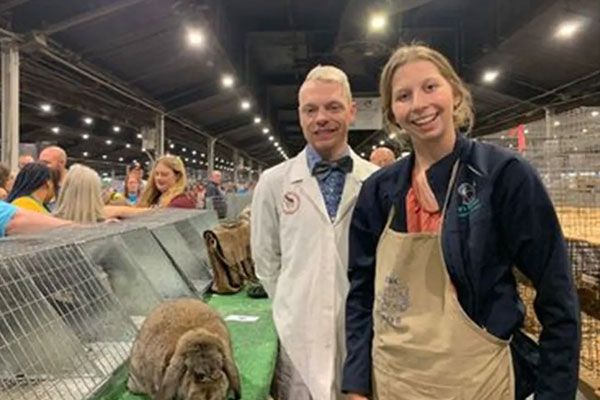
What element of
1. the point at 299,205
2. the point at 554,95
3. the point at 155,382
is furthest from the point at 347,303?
the point at 554,95

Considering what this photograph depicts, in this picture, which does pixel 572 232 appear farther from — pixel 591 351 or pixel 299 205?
pixel 299 205

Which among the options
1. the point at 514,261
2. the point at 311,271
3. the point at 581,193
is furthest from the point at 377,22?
the point at 514,261

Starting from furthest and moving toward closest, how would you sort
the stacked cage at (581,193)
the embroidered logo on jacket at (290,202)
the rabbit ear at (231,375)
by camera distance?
the stacked cage at (581,193)
the embroidered logo on jacket at (290,202)
the rabbit ear at (231,375)

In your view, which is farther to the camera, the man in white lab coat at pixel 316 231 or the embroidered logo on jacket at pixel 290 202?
the embroidered logo on jacket at pixel 290 202

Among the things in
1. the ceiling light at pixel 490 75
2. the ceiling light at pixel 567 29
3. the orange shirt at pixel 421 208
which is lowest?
the orange shirt at pixel 421 208

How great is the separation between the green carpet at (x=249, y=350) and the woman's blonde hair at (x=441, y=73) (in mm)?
1084

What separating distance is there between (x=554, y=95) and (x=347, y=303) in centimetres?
924

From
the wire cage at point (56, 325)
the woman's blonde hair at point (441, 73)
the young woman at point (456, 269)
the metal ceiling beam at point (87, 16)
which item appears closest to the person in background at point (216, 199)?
the metal ceiling beam at point (87, 16)

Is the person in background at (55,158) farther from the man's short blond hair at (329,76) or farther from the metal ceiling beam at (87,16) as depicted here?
the man's short blond hair at (329,76)

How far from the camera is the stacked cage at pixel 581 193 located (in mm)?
3928

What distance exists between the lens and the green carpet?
1946 millimetres

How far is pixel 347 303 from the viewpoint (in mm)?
1527

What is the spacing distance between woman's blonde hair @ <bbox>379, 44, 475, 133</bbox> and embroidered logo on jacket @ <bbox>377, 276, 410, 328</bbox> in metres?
0.43

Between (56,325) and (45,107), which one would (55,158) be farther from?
(45,107)
